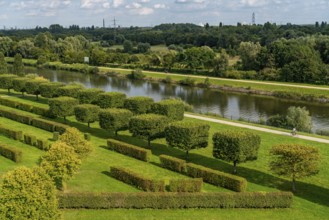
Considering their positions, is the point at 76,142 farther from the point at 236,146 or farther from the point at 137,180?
the point at 236,146

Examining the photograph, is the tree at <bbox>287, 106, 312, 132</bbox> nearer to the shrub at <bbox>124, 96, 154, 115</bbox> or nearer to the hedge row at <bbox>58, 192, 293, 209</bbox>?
the shrub at <bbox>124, 96, 154, 115</bbox>

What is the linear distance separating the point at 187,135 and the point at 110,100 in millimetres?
14202

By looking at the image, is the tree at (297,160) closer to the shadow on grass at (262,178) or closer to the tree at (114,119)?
Answer: the shadow on grass at (262,178)

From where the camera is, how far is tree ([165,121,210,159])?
26719 millimetres

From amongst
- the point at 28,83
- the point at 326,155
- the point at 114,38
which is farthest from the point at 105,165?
the point at 114,38

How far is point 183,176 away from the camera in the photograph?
82.5 ft

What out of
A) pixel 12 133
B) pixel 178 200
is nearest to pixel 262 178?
pixel 178 200

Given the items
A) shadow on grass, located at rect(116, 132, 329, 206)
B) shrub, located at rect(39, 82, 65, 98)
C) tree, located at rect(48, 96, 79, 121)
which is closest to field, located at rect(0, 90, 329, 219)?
shadow on grass, located at rect(116, 132, 329, 206)

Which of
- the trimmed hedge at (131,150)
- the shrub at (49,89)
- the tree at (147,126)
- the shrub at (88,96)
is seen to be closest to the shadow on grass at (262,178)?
the trimmed hedge at (131,150)

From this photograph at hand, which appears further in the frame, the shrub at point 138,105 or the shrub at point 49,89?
the shrub at point 49,89

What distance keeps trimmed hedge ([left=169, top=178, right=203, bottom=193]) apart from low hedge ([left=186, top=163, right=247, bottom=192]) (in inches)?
86.4

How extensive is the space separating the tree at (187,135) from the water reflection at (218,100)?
2245cm

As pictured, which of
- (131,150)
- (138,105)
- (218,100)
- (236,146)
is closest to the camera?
(236,146)

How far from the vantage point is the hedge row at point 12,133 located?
107ft
